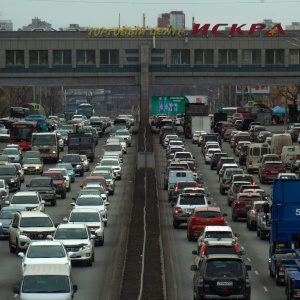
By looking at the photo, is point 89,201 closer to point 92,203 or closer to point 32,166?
point 92,203

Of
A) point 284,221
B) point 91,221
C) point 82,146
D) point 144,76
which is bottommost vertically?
point 91,221

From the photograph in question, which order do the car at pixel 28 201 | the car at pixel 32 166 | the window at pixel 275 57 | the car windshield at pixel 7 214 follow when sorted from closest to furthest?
the car windshield at pixel 7 214 < the car at pixel 28 201 < the car at pixel 32 166 < the window at pixel 275 57

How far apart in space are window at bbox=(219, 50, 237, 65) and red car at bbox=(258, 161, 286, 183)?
196 feet

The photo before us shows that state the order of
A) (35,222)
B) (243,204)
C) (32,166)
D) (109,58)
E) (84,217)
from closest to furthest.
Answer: (35,222), (84,217), (243,204), (32,166), (109,58)

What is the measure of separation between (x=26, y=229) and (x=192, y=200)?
36.9ft

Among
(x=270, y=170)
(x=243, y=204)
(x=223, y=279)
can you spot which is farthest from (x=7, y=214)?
(x=270, y=170)

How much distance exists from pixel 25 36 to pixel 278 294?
116694mm

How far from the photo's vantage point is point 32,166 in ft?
261

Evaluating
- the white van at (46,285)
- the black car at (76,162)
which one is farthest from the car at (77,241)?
the black car at (76,162)

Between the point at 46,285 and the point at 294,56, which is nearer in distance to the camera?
the point at 46,285

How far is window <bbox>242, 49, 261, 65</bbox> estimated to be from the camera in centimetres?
13338

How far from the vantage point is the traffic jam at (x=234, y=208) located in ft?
103

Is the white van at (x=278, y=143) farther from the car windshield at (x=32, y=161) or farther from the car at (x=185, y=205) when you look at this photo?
the car at (x=185, y=205)

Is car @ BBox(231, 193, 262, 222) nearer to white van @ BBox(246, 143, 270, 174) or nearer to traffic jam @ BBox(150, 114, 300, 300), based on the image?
traffic jam @ BBox(150, 114, 300, 300)
